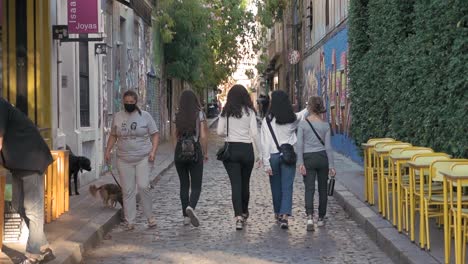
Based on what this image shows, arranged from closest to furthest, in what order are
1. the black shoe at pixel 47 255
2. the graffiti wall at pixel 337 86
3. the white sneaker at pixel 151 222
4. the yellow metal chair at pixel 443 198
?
the yellow metal chair at pixel 443 198 → the black shoe at pixel 47 255 → the white sneaker at pixel 151 222 → the graffiti wall at pixel 337 86

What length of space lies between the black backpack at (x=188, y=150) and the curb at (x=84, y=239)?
4.40ft

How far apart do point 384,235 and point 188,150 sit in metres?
2.82

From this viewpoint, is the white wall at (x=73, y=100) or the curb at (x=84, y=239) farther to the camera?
the white wall at (x=73, y=100)

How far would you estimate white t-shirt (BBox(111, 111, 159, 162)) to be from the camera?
9914mm

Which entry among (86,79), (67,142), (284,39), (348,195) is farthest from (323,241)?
(284,39)

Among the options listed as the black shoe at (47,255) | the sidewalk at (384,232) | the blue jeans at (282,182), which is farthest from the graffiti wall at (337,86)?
the black shoe at (47,255)

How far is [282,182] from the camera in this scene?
1025 centimetres

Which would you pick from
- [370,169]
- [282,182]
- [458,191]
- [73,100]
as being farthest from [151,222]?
[458,191]

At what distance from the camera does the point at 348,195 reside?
42.0 feet

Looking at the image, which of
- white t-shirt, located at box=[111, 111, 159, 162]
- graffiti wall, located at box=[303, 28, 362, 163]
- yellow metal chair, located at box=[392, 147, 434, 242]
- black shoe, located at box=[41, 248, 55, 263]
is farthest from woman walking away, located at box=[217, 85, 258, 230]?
graffiti wall, located at box=[303, 28, 362, 163]

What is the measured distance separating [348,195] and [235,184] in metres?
3.19

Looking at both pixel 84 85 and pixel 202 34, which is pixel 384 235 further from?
pixel 202 34

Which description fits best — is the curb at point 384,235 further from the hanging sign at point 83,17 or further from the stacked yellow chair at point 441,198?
the hanging sign at point 83,17

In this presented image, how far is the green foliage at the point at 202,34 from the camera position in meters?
28.0
